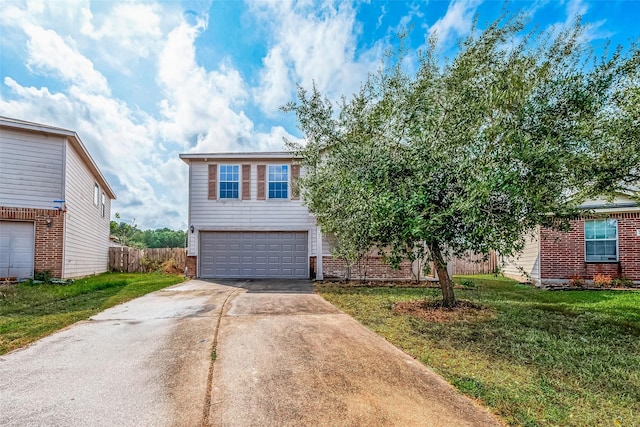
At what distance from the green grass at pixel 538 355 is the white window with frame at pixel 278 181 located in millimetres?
6586

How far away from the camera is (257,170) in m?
13.5

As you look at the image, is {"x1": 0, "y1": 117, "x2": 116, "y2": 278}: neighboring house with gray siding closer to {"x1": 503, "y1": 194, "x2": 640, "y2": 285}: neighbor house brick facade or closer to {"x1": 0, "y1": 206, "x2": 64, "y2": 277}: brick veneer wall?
{"x1": 0, "y1": 206, "x2": 64, "y2": 277}: brick veneer wall

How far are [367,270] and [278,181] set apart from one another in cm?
500

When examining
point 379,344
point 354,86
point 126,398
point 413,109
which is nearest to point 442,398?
point 379,344

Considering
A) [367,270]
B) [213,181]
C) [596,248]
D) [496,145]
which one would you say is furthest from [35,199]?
[596,248]

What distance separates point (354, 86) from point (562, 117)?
3960 mm

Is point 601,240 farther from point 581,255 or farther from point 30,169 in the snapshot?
point 30,169

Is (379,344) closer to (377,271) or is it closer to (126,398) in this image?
(126,398)

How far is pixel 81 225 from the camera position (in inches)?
502

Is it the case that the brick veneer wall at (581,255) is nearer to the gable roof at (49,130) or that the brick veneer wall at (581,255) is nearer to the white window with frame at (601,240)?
the white window with frame at (601,240)

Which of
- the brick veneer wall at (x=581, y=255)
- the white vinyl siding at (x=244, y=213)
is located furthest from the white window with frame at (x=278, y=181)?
the brick veneer wall at (x=581, y=255)

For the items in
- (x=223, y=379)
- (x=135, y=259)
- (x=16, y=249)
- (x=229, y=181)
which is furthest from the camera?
(x=135, y=259)

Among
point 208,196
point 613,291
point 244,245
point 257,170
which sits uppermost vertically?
point 257,170

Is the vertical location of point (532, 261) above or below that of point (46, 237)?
below
